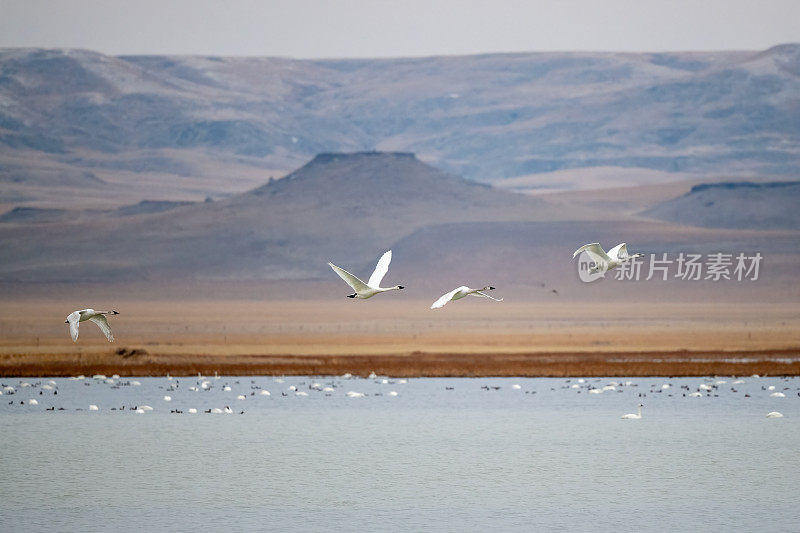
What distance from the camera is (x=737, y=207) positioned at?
14550 centimetres

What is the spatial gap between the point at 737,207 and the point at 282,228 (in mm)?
46858

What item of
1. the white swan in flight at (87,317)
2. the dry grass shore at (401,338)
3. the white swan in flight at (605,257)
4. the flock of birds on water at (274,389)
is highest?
the white swan in flight at (605,257)

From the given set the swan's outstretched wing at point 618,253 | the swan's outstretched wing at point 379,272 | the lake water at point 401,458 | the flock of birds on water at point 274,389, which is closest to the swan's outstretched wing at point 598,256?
the swan's outstretched wing at point 618,253

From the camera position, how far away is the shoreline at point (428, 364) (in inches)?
1988

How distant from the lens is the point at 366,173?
14950 cm

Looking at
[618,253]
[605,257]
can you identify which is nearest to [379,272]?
[605,257]

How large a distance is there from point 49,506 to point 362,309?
72729 millimetres

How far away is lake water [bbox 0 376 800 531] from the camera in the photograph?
25656mm

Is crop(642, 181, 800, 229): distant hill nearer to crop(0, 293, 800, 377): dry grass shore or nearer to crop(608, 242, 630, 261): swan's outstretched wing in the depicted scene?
crop(0, 293, 800, 377): dry grass shore

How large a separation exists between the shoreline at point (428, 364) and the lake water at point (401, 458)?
10.5 feet

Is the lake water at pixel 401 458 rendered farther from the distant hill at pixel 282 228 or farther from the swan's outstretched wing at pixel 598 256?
the distant hill at pixel 282 228

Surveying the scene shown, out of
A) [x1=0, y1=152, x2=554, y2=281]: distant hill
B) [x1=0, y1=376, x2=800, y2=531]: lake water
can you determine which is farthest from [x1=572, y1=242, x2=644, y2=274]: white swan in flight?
[x1=0, y1=152, x2=554, y2=281]: distant hill

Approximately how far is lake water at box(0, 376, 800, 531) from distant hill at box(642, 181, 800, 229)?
315ft

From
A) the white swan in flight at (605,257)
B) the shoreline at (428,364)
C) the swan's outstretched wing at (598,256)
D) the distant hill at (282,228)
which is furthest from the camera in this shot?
the distant hill at (282,228)
